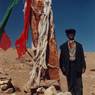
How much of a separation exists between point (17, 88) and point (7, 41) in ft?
4.27

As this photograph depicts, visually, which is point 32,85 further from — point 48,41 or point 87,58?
point 87,58

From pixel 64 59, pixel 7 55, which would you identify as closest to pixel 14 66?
pixel 7 55

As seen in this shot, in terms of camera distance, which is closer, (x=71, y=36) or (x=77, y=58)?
(x=71, y=36)

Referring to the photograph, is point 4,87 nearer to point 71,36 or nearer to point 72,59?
point 72,59

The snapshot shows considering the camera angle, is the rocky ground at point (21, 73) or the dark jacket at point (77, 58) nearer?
the dark jacket at point (77, 58)

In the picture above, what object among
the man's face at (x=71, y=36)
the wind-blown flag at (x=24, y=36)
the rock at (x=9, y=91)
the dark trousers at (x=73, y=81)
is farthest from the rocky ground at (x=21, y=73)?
the man's face at (x=71, y=36)

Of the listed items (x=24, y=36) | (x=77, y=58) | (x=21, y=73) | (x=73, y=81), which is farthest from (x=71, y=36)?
(x=21, y=73)

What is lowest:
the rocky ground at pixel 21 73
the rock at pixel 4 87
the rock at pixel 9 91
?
the rock at pixel 9 91

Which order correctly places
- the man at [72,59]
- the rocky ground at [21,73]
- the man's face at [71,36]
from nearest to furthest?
the man's face at [71,36] → the man at [72,59] → the rocky ground at [21,73]

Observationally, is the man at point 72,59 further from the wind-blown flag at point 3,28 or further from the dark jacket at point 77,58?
the wind-blown flag at point 3,28

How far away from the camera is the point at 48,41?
12.7m

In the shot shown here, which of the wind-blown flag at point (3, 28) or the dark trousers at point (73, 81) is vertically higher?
the wind-blown flag at point (3, 28)

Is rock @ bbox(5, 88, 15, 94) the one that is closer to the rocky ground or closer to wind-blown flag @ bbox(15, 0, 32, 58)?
the rocky ground

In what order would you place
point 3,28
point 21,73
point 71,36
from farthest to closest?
point 21,73 → point 3,28 → point 71,36
